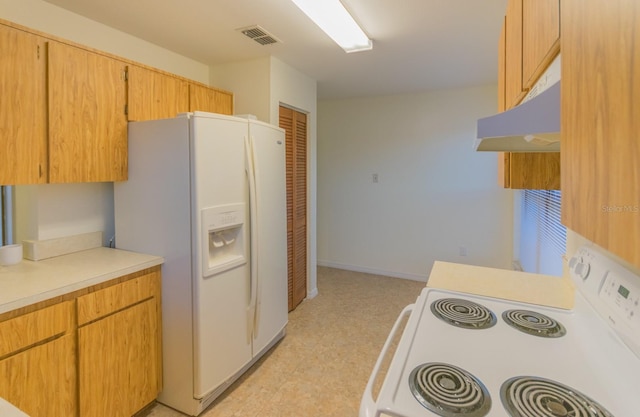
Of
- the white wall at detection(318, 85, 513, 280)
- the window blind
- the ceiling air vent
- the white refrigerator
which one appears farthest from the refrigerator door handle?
the white wall at detection(318, 85, 513, 280)

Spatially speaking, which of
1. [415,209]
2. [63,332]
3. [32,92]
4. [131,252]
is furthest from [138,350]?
[415,209]

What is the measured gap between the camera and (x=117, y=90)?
6.34 ft

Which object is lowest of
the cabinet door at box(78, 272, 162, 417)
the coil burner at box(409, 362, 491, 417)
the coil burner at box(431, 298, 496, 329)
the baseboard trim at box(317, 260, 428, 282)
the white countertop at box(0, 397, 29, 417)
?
the baseboard trim at box(317, 260, 428, 282)

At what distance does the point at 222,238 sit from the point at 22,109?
1152mm

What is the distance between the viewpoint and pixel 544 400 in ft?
2.29

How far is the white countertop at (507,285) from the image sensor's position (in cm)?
138

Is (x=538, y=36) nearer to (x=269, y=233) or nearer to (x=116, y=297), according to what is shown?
(x=269, y=233)

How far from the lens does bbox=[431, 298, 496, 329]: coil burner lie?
1040 mm

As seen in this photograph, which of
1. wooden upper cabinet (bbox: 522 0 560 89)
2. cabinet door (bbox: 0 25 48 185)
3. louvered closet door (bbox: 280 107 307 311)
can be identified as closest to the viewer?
wooden upper cabinet (bbox: 522 0 560 89)

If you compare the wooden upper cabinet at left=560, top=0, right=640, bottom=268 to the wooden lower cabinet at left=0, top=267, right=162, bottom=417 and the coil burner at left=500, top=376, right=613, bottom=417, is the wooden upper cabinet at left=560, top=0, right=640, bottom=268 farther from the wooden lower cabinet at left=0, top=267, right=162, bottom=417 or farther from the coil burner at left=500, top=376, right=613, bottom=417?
the wooden lower cabinet at left=0, top=267, right=162, bottom=417

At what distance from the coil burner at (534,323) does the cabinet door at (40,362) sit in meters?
1.83

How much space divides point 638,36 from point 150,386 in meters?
2.33

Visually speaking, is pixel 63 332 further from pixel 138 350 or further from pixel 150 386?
pixel 150 386

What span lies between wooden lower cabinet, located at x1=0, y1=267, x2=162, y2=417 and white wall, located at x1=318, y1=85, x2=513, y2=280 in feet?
10.2
